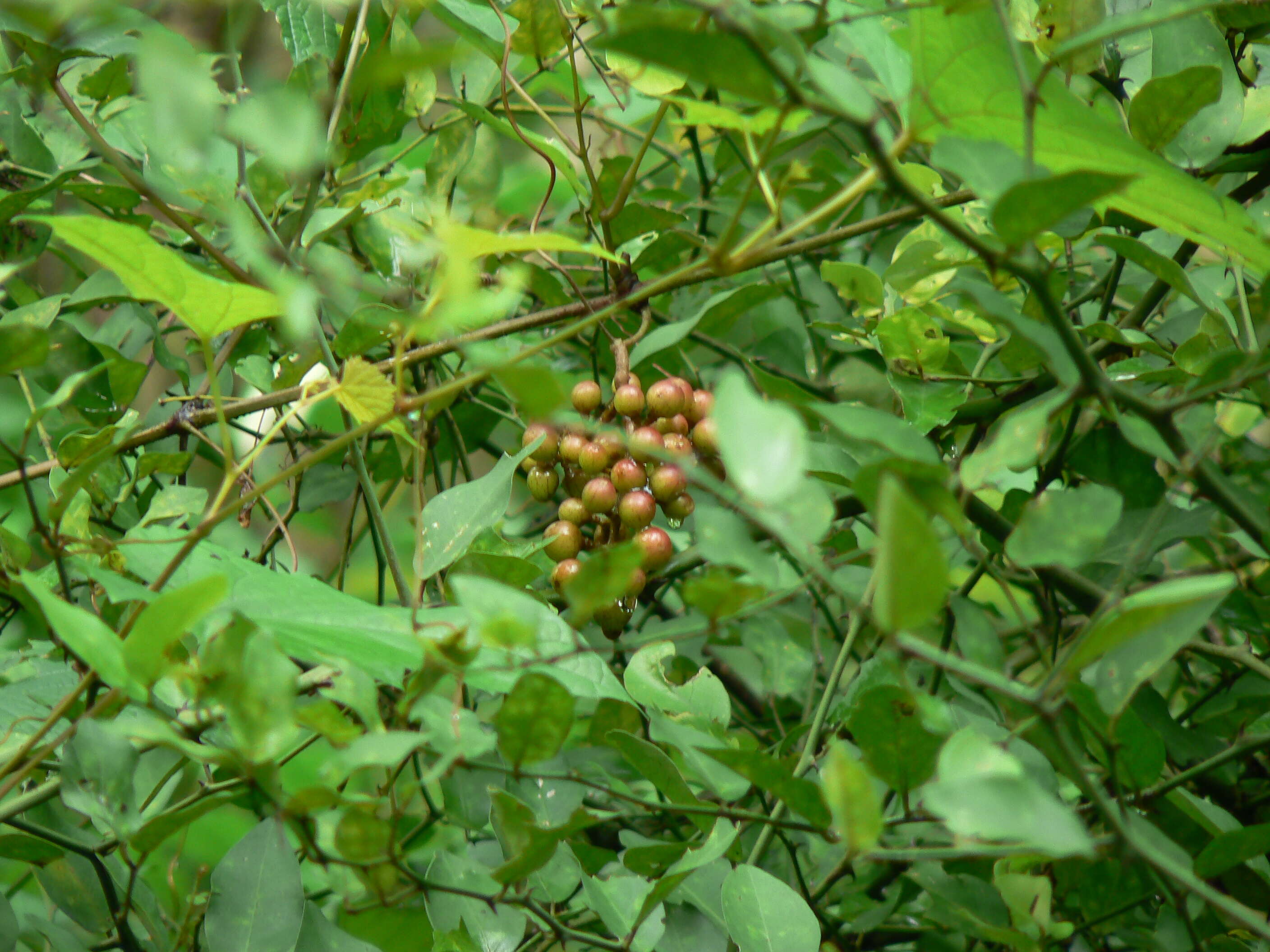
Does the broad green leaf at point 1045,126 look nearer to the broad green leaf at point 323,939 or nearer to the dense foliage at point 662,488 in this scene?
the dense foliage at point 662,488

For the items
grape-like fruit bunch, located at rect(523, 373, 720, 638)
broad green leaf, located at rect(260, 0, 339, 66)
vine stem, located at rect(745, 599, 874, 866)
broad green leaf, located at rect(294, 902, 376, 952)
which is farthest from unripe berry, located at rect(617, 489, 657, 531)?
broad green leaf, located at rect(260, 0, 339, 66)

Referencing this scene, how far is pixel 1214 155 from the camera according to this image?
0.45 m

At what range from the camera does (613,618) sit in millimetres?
497

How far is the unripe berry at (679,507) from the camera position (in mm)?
506

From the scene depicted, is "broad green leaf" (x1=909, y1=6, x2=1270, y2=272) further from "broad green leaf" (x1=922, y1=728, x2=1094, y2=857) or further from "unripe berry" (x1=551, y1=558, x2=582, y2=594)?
"unripe berry" (x1=551, y1=558, x2=582, y2=594)

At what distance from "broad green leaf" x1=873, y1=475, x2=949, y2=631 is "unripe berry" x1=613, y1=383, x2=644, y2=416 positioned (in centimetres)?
28

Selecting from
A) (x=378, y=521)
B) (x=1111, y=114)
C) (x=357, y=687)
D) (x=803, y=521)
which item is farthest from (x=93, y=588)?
(x=1111, y=114)

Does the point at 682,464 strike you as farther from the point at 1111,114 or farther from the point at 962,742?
the point at 1111,114

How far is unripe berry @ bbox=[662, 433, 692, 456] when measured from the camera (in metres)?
0.49

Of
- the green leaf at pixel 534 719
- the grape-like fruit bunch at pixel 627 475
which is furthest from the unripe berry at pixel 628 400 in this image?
the green leaf at pixel 534 719

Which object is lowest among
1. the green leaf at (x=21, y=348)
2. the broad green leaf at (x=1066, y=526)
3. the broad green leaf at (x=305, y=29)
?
the green leaf at (x=21, y=348)

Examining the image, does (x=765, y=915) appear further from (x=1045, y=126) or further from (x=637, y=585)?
(x=1045, y=126)

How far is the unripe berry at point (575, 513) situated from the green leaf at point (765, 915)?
0.66 ft

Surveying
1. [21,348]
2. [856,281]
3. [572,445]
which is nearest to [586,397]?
[572,445]
